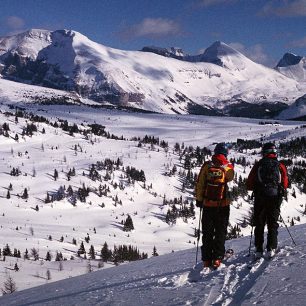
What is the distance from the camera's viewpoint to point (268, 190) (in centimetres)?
1420

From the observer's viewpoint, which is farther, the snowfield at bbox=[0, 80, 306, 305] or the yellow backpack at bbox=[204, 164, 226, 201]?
the yellow backpack at bbox=[204, 164, 226, 201]

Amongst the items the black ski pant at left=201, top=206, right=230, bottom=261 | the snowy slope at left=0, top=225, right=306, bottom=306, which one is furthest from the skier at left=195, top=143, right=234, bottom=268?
the snowy slope at left=0, top=225, right=306, bottom=306

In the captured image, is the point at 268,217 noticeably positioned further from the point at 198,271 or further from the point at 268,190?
the point at 198,271

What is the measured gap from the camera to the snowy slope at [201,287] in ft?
35.9

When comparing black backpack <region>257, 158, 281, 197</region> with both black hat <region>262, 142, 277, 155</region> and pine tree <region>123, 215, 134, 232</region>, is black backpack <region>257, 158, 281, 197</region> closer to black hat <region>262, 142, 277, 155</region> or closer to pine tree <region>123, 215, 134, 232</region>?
black hat <region>262, 142, 277, 155</region>

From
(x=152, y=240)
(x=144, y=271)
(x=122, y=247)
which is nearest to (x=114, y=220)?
(x=152, y=240)

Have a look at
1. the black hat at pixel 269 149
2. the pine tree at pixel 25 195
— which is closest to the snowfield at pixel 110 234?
the pine tree at pixel 25 195

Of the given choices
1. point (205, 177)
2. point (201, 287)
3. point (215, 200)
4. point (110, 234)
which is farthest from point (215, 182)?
point (110, 234)

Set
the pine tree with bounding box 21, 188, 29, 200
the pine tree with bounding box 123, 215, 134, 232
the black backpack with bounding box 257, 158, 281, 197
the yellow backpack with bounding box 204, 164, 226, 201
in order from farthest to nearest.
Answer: the pine tree with bounding box 21, 188, 29, 200
the pine tree with bounding box 123, 215, 134, 232
the black backpack with bounding box 257, 158, 281, 197
the yellow backpack with bounding box 204, 164, 226, 201

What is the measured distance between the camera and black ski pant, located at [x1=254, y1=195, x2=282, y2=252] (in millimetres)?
14391

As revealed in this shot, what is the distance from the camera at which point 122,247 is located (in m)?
102

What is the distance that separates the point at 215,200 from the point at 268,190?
5.74 feet

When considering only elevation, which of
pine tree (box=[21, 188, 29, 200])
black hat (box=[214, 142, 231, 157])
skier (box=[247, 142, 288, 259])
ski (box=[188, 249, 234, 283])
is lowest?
pine tree (box=[21, 188, 29, 200])

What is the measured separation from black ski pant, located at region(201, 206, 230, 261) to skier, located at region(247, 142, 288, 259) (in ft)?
3.83
